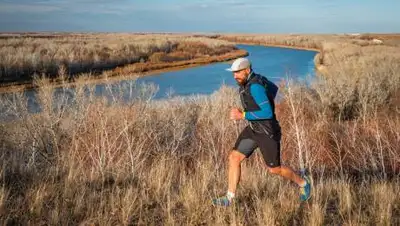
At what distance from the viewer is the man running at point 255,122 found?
14.9 ft

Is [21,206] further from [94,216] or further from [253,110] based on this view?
[253,110]

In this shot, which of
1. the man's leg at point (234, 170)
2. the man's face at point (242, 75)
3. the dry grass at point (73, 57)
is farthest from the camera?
the dry grass at point (73, 57)

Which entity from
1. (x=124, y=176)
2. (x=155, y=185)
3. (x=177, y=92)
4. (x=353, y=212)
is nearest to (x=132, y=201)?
(x=155, y=185)

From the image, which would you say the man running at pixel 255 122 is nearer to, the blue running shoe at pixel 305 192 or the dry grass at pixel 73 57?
the blue running shoe at pixel 305 192

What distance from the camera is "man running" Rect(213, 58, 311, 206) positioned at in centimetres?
453

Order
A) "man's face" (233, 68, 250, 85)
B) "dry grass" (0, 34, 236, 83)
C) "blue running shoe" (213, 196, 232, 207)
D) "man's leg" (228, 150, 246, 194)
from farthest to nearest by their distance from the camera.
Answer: "dry grass" (0, 34, 236, 83) → "man's leg" (228, 150, 246, 194) → "man's face" (233, 68, 250, 85) → "blue running shoe" (213, 196, 232, 207)

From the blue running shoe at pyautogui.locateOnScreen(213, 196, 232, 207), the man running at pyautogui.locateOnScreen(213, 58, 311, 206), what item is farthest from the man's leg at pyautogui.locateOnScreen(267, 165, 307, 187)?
the blue running shoe at pyautogui.locateOnScreen(213, 196, 232, 207)

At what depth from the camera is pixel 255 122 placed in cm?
464

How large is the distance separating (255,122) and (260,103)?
22cm

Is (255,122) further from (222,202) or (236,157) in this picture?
(222,202)

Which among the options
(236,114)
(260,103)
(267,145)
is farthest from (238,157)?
(260,103)

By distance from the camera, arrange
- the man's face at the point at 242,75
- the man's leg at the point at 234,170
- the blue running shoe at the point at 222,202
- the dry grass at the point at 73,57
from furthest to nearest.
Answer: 1. the dry grass at the point at 73,57
2. the man's leg at the point at 234,170
3. the man's face at the point at 242,75
4. the blue running shoe at the point at 222,202

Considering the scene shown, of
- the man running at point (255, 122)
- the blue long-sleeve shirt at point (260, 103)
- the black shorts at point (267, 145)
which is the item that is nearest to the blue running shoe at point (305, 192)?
the man running at point (255, 122)

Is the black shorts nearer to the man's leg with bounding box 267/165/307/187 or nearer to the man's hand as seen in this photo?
the man's leg with bounding box 267/165/307/187
